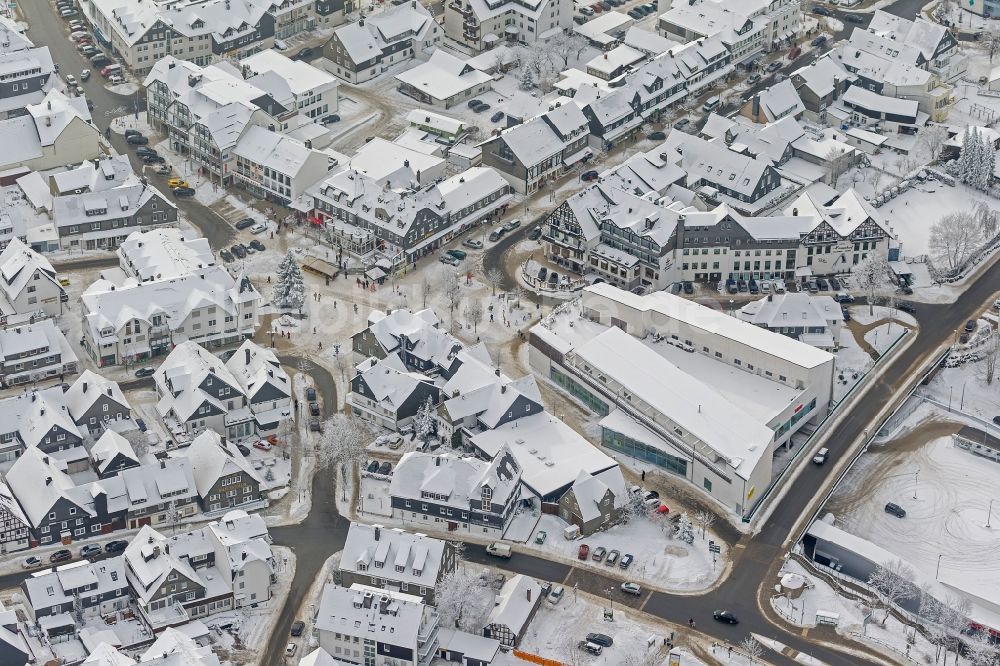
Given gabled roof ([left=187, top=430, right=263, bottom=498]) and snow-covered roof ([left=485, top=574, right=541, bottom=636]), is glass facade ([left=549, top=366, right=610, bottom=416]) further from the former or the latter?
gabled roof ([left=187, top=430, right=263, bottom=498])

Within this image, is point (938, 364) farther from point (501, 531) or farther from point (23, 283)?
point (23, 283)

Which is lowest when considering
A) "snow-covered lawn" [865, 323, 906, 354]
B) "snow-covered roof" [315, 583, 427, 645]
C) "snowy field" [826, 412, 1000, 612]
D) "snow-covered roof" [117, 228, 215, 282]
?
"snowy field" [826, 412, 1000, 612]

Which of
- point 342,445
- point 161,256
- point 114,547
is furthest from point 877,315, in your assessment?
point 114,547

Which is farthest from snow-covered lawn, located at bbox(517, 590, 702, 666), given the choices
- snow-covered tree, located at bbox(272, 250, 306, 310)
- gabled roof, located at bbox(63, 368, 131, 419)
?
snow-covered tree, located at bbox(272, 250, 306, 310)

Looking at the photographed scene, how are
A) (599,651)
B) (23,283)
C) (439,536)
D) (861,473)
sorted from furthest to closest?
1. (23,283)
2. (861,473)
3. (439,536)
4. (599,651)

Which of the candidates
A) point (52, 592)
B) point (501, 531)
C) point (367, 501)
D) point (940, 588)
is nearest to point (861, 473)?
point (940, 588)

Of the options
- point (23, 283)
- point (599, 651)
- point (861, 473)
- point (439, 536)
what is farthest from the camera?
point (23, 283)
